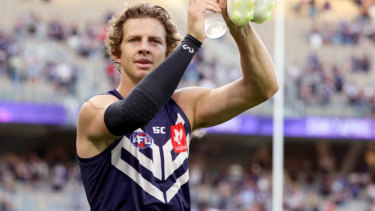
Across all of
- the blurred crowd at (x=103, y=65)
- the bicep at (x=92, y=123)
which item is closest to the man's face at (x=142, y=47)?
the bicep at (x=92, y=123)

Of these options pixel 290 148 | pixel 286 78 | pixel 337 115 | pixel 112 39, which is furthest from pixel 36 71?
pixel 112 39

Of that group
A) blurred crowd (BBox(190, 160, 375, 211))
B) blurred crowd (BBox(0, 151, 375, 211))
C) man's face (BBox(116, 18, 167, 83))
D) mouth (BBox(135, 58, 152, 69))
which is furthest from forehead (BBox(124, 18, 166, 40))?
blurred crowd (BBox(190, 160, 375, 211))

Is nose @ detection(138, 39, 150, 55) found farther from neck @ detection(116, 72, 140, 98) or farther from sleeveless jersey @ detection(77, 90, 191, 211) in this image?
sleeveless jersey @ detection(77, 90, 191, 211)

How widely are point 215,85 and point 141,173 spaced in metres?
15.1

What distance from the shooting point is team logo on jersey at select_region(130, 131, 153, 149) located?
10.8 feet

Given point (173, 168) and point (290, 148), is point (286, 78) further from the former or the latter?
point (173, 168)

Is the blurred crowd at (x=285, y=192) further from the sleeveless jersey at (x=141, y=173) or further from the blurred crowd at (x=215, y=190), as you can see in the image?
the sleeveless jersey at (x=141, y=173)

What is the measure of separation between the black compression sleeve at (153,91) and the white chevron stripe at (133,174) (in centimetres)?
30

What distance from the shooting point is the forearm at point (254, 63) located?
3.29m

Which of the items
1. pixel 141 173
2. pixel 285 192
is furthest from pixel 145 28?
pixel 285 192

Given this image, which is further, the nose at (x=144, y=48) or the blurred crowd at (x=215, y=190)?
the blurred crowd at (x=215, y=190)

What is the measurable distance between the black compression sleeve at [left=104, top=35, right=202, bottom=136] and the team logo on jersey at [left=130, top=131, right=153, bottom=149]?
30 cm

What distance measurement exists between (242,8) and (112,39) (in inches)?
32.7

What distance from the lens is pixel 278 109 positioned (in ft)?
33.4
